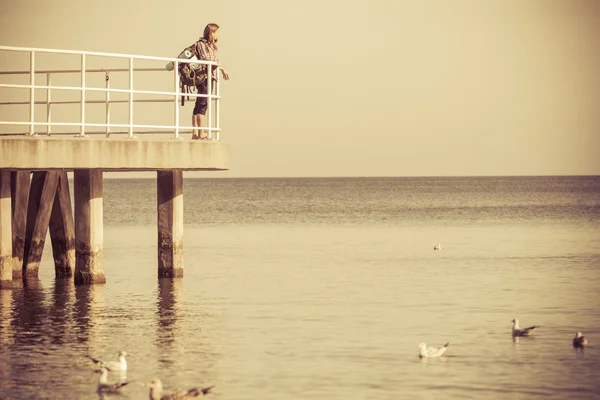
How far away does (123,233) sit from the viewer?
6281 centimetres

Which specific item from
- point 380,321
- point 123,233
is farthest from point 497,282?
point 123,233

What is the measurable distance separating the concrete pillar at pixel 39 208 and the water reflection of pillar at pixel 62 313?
43.0 inches

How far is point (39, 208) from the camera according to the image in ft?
99.2

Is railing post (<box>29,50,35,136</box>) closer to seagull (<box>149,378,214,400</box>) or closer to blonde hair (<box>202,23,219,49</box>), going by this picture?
blonde hair (<box>202,23,219,49</box>)

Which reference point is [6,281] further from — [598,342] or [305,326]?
[598,342]

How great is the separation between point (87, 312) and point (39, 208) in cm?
478

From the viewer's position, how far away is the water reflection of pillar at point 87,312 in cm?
2286

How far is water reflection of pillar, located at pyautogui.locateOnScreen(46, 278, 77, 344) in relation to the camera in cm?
2297

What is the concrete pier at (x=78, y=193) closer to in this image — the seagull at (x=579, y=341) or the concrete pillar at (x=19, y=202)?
the concrete pillar at (x=19, y=202)

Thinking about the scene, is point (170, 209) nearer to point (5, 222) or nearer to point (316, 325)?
point (5, 222)

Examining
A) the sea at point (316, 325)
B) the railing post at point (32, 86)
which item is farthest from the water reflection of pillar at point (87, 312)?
the railing post at point (32, 86)

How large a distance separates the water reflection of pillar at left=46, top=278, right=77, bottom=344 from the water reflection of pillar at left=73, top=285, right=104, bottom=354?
4.6 inches

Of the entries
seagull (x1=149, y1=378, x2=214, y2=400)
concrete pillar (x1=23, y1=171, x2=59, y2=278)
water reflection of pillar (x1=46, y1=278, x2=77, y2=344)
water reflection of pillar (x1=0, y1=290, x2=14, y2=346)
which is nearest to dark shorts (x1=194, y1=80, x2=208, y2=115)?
concrete pillar (x1=23, y1=171, x2=59, y2=278)

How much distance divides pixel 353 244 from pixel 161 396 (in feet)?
118
